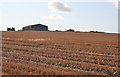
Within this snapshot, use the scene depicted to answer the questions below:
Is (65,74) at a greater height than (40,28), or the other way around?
(40,28)

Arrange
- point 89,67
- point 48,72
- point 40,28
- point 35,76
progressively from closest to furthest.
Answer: point 35,76 → point 48,72 → point 89,67 → point 40,28

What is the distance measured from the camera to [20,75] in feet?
21.2

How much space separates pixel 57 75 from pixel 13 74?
2.21 meters

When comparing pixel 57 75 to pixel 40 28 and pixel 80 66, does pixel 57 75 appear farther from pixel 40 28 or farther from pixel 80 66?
pixel 40 28

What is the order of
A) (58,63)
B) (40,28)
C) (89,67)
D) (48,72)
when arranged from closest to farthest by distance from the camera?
(48,72)
(89,67)
(58,63)
(40,28)

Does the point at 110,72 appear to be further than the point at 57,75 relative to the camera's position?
Yes

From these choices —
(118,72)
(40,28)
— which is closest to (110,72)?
(118,72)

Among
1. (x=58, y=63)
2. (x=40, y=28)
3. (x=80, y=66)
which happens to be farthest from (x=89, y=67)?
(x=40, y=28)

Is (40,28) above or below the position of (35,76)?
above

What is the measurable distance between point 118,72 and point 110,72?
0.48 meters

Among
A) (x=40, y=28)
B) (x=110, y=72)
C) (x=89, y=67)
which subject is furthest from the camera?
(x=40, y=28)

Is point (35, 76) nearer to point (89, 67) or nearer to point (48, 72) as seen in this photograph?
point (48, 72)

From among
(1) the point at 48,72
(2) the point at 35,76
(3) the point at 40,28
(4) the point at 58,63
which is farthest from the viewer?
(3) the point at 40,28

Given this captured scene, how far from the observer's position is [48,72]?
6.85 metres
